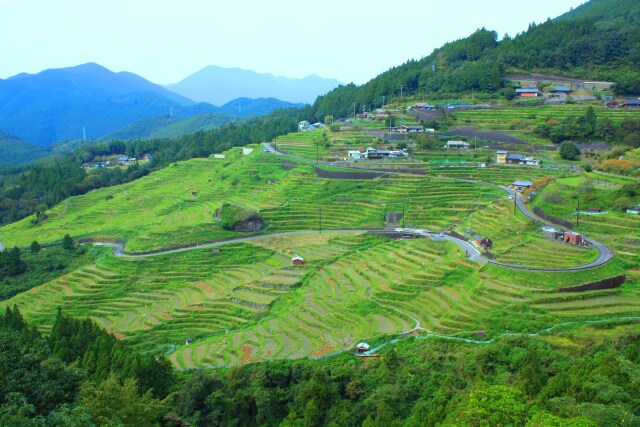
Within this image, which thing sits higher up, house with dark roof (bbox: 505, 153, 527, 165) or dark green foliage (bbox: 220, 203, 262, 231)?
house with dark roof (bbox: 505, 153, 527, 165)

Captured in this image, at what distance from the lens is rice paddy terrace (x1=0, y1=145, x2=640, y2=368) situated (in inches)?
815

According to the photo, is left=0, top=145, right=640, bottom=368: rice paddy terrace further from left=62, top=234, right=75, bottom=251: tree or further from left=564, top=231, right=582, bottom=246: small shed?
left=62, top=234, right=75, bottom=251: tree

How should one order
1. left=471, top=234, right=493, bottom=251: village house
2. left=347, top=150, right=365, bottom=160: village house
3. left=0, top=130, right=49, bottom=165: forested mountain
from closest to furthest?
left=471, top=234, right=493, bottom=251: village house
left=347, top=150, right=365, bottom=160: village house
left=0, top=130, right=49, bottom=165: forested mountain

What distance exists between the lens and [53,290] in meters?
30.9

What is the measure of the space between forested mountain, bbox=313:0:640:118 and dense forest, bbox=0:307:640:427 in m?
46.2

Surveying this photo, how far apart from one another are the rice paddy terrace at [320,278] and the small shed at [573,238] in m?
0.78

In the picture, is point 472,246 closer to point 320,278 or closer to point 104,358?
point 320,278

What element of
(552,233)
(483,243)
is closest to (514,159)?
(552,233)

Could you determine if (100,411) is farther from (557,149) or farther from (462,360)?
(557,149)

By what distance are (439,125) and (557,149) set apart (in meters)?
11.2

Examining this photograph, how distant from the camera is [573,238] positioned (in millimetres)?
24312

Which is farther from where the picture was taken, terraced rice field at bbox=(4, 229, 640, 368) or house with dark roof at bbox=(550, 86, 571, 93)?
house with dark roof at bbox=(550, 86, 571, 93)

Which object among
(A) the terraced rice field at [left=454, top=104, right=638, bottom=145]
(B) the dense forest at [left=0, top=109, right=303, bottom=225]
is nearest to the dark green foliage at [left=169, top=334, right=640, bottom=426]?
(A) the terraced rice field at [left=454, top=104, right=638, bottom=145]

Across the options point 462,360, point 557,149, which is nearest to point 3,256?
point 462,360
